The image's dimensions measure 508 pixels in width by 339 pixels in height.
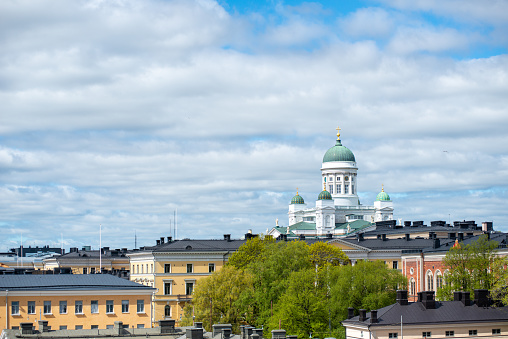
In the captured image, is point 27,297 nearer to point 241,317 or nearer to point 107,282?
point 107,282

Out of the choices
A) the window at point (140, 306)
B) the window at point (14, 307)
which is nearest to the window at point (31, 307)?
the window at point (14, 307)

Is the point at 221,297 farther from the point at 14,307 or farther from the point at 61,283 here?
the point at 14,307

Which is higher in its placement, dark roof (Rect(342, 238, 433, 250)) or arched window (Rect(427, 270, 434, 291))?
dark roof (Rect(342, 238, 433, 250))

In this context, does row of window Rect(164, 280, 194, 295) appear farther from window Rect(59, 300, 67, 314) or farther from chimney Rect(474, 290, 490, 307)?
chimney Rect(474, 290, 490, 307)

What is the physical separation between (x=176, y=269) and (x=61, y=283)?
43282mm

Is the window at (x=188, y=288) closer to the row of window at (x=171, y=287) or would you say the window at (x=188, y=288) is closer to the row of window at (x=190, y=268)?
the row of window at (x=171, y=287)

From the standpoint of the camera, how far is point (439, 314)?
70438 mm

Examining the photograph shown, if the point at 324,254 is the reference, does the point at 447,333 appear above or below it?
below

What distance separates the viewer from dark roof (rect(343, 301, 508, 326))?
69750 mm

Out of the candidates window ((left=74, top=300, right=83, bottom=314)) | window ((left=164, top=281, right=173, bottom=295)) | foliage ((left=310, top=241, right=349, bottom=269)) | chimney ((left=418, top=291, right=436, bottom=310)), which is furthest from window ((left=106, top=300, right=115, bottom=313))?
window ((left=164, top=281, right=173, bottom=295))

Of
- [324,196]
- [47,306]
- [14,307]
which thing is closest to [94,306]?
[47,306]

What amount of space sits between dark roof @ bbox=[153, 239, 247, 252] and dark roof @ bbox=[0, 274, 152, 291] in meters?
38.8

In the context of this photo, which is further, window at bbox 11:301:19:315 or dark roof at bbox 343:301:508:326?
window at bbox 11:301:19:315

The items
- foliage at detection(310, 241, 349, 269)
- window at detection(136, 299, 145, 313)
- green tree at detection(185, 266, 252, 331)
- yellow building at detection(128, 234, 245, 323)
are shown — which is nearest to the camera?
window at detection(136, 299, 145, 313)
